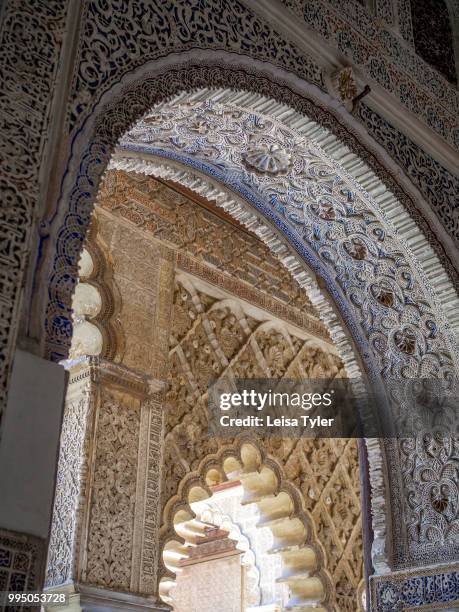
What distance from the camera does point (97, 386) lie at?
427 centimetres

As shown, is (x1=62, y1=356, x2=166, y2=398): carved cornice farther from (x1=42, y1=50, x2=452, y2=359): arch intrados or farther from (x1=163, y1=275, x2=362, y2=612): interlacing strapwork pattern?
(x1=42, y1=50, x2=452, y2=359): arch intrados

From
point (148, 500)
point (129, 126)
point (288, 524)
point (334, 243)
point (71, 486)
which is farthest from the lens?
point (288, 524)

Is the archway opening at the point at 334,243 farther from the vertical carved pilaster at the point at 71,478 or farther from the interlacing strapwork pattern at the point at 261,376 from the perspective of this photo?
the interlacing strapwork pattern at the point at 261,376

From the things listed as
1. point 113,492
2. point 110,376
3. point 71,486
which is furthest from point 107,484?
point 110,376

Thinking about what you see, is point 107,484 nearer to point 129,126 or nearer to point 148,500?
point 148,500

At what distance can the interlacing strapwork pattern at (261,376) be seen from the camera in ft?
15.9

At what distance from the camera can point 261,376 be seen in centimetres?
560

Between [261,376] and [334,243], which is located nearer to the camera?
[334,243]

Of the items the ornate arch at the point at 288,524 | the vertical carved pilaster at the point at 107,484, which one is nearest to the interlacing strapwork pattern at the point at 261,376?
the ornate arch at the point at 288,524

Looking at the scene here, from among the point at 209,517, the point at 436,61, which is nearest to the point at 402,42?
the point at 436,61

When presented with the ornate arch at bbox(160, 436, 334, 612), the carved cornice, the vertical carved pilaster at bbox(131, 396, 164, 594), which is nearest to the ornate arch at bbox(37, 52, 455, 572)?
the vertical carved pilaster at bbox(131, 396, 164, 594)

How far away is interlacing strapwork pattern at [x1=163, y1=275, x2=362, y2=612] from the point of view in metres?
4.84

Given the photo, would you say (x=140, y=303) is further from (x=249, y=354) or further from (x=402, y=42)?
(x=402, y=42)

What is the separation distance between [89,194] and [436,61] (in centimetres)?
289
